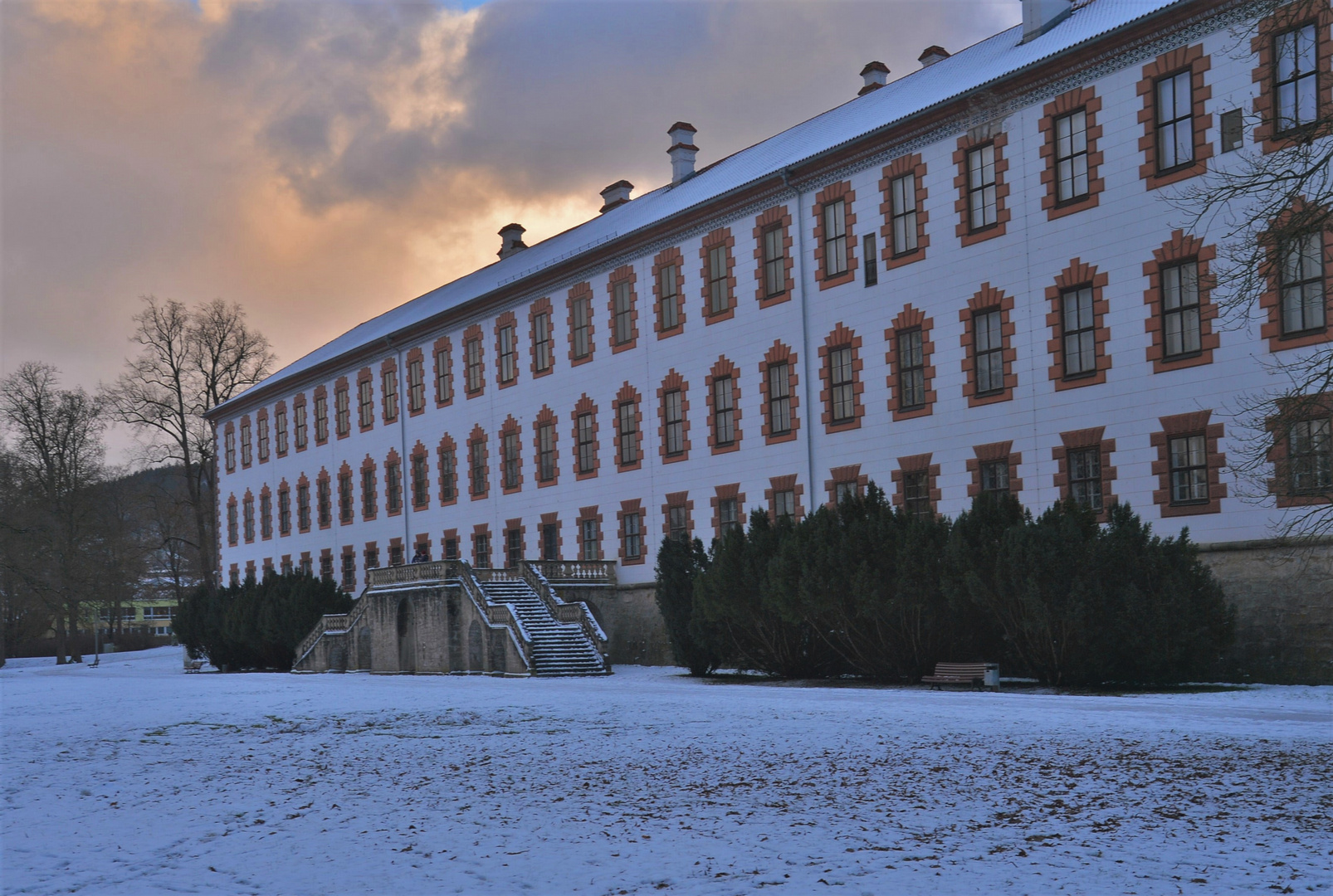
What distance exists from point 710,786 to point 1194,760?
526 cm

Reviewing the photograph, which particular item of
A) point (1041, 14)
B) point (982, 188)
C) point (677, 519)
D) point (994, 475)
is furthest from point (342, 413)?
point (1041, 14)

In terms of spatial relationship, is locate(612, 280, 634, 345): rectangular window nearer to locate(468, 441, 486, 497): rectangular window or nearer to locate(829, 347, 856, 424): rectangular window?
locate(829, 347, 856, 424): rectangular window

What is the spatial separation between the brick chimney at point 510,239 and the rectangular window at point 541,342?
12568 millimetres

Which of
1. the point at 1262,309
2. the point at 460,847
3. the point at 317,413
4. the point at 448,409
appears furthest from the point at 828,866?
the point at 317,413

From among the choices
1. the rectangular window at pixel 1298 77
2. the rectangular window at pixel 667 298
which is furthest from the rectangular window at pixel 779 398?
the rectangular window at pixel 1298 77

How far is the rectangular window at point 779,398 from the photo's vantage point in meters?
37.4

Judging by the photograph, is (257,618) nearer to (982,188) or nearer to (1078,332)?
(982,188)

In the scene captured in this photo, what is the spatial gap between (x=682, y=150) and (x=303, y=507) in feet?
97.1

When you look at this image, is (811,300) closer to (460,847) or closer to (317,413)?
(460,847)

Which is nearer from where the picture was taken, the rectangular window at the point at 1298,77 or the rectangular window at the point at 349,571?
the rectangular window at the point at 1298,77

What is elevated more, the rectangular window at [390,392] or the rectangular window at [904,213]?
the rectangular window at [904,213]

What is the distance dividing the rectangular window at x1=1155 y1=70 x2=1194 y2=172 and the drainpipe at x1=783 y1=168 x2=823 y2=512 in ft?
36.8

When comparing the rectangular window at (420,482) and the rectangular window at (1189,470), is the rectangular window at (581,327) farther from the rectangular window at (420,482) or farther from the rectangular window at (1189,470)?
the rectangular window at (1189,470)

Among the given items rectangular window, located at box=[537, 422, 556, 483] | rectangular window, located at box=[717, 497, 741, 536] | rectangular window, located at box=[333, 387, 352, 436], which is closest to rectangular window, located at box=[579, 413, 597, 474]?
rectangular window, located at box=[537, 422, 556, 483]
